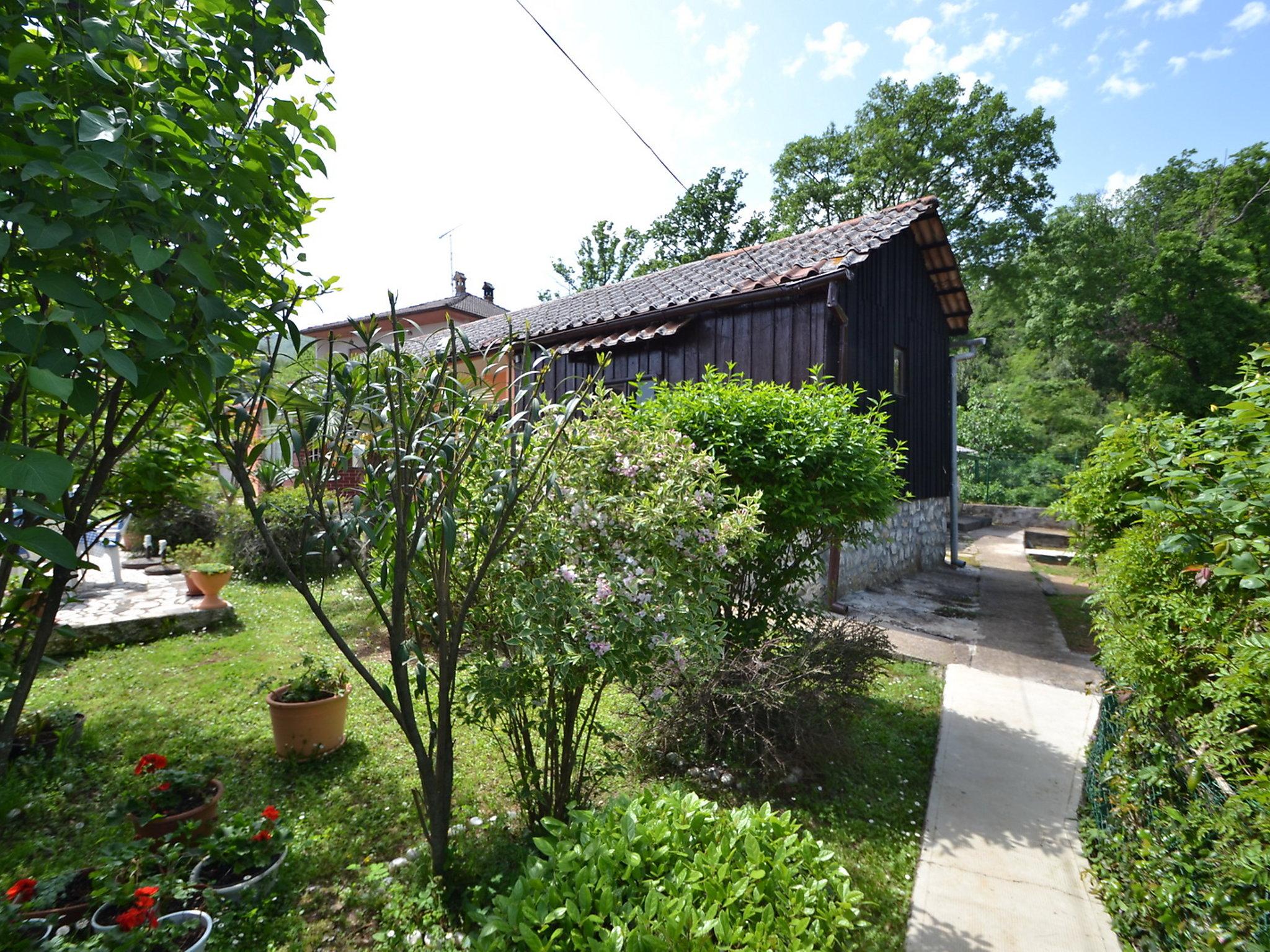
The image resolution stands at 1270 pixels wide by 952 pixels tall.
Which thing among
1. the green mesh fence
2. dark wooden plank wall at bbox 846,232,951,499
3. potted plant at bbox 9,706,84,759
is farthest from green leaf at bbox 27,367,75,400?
dark wooden plank wall at bbox 846,232,951,499

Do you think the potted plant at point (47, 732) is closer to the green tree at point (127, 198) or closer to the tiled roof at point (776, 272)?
the green tree at point (127, 198)

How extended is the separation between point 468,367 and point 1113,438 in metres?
3.96

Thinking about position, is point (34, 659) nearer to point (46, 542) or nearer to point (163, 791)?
point (163, 791)

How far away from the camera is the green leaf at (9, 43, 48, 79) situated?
1.24 m

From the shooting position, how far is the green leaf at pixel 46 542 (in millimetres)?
1156

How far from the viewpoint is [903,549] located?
10.1 metres

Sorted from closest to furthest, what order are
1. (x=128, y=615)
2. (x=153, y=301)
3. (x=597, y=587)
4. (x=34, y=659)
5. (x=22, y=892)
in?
(x=153, y=301) < (x=22, y=892) < (x=34, y=659) < (x=597, y=587) < (x=128, y=615)

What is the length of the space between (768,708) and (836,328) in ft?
18.4

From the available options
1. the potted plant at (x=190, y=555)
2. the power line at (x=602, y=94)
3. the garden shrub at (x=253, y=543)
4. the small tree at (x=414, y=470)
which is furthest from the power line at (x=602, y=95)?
the potted plant at (x=190, y=555)

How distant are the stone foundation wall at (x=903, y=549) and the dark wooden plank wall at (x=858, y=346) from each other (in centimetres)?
41

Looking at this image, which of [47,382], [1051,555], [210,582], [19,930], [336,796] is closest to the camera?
[47,382]

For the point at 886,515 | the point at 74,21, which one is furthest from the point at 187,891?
the point at 886,515

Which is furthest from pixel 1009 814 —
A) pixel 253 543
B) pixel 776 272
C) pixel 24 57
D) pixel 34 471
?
pixel 253 543

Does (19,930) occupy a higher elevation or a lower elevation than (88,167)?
lower
